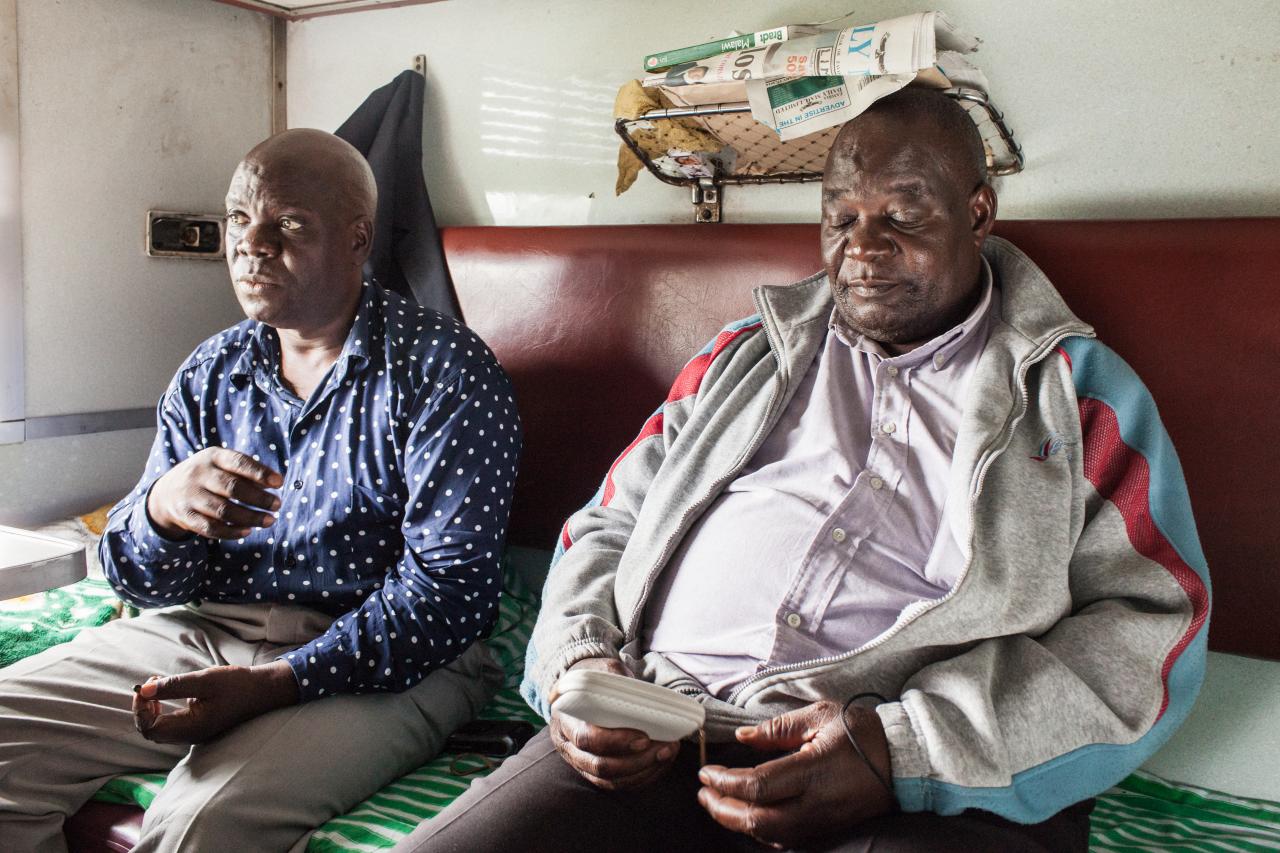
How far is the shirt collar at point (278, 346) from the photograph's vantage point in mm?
1726

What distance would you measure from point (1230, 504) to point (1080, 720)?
0.58 meters

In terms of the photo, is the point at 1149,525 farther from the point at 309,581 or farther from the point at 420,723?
the point at 309,581

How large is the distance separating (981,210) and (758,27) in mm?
799

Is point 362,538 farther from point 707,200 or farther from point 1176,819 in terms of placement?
point 1176,819

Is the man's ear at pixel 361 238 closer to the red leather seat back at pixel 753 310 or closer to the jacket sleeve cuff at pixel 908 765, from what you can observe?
the red leather seat back at pixel 753 310

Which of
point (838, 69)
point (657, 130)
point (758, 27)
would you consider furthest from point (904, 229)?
point (758, 27)

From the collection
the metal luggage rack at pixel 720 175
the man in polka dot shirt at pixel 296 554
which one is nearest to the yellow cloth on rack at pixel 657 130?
the metal luggage rack at pixel 720 175

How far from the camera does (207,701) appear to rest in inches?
57.4

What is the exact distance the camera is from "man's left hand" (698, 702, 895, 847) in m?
1.08

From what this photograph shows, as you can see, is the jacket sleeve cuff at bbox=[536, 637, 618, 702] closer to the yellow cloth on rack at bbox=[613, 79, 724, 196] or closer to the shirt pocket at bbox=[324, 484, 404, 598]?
the shirt pocket at bbox=[324, 484, 404, 598]

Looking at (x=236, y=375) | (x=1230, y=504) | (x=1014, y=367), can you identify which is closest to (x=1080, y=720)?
(x=1014, y=367)

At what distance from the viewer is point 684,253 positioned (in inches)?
77.8

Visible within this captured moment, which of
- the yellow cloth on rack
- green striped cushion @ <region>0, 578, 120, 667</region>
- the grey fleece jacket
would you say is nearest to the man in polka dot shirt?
green striped cushion @ <region>0, 578, 120, 667</region>

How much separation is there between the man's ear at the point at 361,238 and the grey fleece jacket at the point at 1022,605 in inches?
28.7
